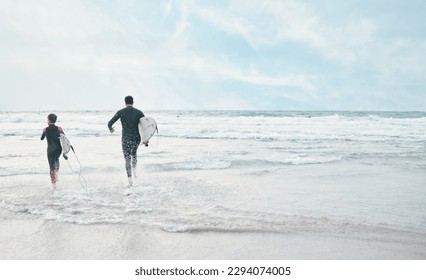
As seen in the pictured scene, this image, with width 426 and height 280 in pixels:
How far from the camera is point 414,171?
30.4 ft

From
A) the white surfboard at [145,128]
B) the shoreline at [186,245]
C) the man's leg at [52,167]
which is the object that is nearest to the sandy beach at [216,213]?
the shoreline at [186,245]

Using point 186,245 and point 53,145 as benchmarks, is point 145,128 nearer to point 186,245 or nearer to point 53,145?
point 53,145

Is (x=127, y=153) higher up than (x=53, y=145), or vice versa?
(x=53, y=145)

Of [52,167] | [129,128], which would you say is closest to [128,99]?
[129,128]

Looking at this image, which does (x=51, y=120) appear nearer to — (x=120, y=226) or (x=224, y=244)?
(x=120, y=226)

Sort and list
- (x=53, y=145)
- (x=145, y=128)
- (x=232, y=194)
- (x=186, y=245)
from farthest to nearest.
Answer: (x=145, y=128) < (x=53, y=145) < (x=232, y=194) < (x=186, y=245)

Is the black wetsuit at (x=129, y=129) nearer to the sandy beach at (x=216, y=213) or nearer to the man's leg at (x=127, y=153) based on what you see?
the man's leg at (x=127, y=153)

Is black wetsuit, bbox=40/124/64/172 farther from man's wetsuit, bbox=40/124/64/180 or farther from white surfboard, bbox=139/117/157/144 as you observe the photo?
white surfboard, bbox=139/117/157/144

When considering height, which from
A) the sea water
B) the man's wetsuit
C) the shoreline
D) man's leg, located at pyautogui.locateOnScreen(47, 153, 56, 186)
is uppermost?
the man's wetsuit

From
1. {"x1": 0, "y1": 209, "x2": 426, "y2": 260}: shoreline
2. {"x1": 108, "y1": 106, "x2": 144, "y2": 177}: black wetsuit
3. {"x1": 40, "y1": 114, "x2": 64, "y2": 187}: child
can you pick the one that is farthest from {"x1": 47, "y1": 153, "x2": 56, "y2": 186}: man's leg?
{"x1": 0, "y1": 209, "x2": 426, "y2": 260}: shoreline

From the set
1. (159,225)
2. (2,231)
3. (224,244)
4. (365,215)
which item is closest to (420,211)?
(365,215)

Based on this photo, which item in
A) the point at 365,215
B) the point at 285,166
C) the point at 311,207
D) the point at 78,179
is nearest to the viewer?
the point at 365,215

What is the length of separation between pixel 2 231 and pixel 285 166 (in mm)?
7522

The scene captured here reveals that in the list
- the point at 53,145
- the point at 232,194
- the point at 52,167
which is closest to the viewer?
the point at 232,194
